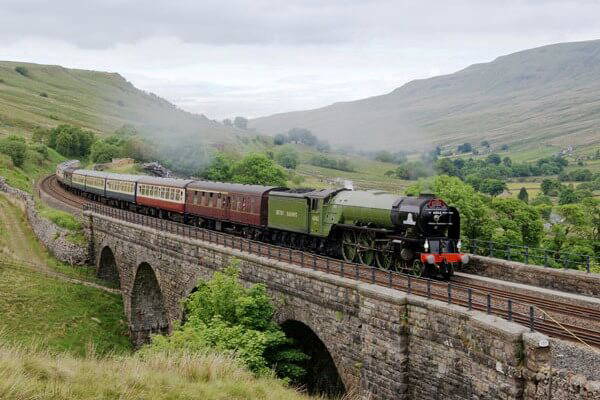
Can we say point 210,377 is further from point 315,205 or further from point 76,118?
point 76,118

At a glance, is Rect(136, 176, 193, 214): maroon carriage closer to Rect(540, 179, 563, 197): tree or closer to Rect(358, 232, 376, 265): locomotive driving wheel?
Rect(358, 232, 376, 265): locomotive driving wheel

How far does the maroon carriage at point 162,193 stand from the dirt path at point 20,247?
718 centimetres

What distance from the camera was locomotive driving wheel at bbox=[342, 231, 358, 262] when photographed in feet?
77.3

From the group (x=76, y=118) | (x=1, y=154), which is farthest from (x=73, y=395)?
Result: (x=76, y=118)

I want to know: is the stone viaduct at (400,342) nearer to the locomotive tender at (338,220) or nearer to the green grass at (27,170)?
the locomotive tender at (338,220)

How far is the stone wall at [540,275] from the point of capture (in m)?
18.5

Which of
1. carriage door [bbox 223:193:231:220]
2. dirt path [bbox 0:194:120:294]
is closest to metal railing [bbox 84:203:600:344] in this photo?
carriage door [bbox 223:193:231:220]

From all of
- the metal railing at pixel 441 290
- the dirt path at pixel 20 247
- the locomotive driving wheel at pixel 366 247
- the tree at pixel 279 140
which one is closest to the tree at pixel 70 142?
the dirt path at pixel 20 247

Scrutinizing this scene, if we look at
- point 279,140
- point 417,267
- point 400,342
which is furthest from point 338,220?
point 279,140

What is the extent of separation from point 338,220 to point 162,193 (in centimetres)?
Result: 2147

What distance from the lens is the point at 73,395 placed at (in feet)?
31.8

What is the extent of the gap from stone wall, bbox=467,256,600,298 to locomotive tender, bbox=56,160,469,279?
128 cm

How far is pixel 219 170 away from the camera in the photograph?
261ft

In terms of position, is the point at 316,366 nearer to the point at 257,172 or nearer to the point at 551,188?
the point at 257,172
